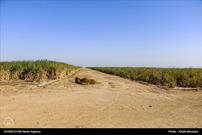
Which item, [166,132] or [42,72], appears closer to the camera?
[166,132]

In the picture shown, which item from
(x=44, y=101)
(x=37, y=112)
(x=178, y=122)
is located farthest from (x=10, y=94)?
(x=178, y=122)

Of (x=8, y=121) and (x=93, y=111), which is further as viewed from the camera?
(x=93, y=111)

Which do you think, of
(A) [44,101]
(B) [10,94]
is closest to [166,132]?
(A) [44,101]

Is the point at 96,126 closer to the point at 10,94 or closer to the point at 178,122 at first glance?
the point at 178,122

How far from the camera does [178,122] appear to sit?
610 centimetres

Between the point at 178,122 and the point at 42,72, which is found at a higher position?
the point at 42,72

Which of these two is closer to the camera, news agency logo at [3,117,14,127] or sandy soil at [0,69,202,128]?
news agency logo at [3,117,14,127]

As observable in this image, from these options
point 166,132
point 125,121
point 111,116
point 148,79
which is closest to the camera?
point 166,132

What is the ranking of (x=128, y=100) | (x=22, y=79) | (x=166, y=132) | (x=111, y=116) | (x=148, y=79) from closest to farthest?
1. (x=166, y=132)
2. (x=111, y=116)
3. (x=128, y=100)
4. (x=22, y=79)
5. (x=148, y=79)

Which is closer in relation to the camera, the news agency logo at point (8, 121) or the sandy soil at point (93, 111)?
the news agency logo at point (8, 121)

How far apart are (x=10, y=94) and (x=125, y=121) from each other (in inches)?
203

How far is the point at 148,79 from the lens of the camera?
16328mm

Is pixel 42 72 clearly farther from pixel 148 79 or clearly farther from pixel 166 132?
pixel 166 132

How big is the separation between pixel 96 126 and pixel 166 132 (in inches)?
57.1
